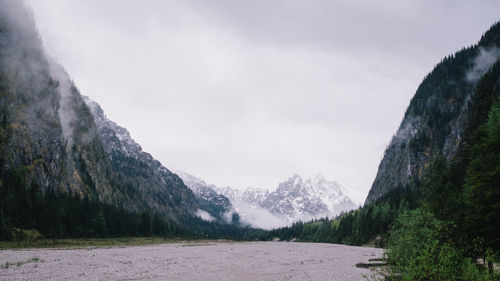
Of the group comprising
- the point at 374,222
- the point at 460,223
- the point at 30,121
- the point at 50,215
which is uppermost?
the point at 30,121

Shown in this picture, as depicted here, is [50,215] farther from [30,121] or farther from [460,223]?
[460,223]

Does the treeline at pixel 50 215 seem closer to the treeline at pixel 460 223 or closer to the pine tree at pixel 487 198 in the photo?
the treeline at pixel 460 223

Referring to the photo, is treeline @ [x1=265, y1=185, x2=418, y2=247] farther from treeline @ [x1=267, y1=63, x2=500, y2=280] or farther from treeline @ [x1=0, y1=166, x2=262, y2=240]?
treeline @ [x1=0, y1=166, x2=262, y2=240]

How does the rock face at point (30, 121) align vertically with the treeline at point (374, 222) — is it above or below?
above

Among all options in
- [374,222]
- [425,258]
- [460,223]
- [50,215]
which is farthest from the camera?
[374,222]

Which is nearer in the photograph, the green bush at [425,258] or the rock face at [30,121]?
the green bush at [425,258]

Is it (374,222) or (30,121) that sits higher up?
(30,121)

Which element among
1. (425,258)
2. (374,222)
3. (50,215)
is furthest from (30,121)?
(425,258)

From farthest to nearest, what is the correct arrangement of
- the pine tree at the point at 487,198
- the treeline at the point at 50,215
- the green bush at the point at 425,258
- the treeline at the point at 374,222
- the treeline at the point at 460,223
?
the treeline at the point at 374,222 → the treeline at the point at 50,215 → the pine tree at the point at 487,198 → the treeline at the point at 460,223 → the green bush at the point at 425,258

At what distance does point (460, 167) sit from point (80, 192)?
17743cm

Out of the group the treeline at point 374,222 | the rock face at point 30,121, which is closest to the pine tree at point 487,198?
the treeline at point 374,222

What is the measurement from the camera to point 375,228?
4845 inches

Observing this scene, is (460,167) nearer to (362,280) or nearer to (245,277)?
(362,280)

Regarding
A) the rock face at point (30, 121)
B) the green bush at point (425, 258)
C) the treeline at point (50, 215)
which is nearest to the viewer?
the green bush at point (425, 258)
